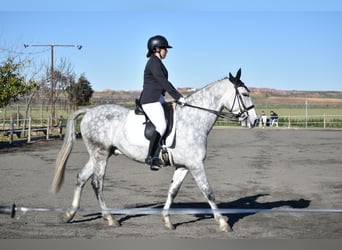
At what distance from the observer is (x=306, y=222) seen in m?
7.30

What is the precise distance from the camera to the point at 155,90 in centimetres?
703

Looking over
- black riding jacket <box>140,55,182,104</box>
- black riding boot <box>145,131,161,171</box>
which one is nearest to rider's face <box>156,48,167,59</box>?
black riding jacket <box>140,55,182,104</box>

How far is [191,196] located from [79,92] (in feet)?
123

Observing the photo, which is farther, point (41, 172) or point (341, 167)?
point (341, 167)

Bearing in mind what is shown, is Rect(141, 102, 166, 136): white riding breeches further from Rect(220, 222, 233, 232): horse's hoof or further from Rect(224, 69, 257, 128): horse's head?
Rect(220, 222, 233, 232): horse's hoof

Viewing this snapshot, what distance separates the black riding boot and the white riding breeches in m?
0.09

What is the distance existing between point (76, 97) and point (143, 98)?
1542 inches

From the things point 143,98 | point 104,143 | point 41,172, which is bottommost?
point 41,172

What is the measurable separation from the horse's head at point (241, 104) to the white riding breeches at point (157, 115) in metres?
1.07

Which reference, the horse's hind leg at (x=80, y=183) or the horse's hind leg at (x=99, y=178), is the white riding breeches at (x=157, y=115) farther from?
the horse's hind leg at (x=80, y=183)

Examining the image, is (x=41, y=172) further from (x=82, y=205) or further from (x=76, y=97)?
(x=76, y=97)

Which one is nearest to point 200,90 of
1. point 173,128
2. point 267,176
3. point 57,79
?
point 173,128

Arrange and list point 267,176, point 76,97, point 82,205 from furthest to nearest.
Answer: point 76,97, point 267,176, point 82,205

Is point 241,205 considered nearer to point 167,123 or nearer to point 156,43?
point 167,123
